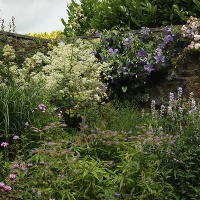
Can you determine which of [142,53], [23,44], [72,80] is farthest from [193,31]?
[23,44]

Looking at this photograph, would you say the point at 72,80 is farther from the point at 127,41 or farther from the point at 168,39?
the point at 168,39

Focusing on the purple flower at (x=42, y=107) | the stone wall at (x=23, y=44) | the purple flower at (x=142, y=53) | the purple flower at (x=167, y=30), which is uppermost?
the purple flower at (x=167, y=30)

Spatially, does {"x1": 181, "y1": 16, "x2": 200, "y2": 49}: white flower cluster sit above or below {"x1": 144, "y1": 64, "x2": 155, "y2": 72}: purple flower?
above

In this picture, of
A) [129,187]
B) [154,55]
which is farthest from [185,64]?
[129,187]

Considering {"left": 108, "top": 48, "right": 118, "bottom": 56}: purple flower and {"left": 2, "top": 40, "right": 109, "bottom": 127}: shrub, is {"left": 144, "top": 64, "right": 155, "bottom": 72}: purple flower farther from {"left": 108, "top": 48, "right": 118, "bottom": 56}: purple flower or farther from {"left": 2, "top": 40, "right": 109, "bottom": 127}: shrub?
{"left": 2, "top": 40, "right": 109, "bottom": 127}: shrub

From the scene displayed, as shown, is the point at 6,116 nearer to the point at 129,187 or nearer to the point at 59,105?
the point at 59,105

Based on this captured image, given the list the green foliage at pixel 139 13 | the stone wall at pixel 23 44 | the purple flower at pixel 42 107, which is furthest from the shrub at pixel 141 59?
the purple flower at pixel 42 107

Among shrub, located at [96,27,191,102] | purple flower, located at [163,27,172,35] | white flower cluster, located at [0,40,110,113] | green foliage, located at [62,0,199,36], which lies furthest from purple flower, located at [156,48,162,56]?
white flower cluster, located at [0,40,110,113]

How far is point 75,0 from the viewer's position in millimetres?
11961

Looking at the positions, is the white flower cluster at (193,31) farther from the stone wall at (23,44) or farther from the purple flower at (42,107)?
the purple flower at (42,107)

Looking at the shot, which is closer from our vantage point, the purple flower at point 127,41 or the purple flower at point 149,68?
the purple flower at point 149,68

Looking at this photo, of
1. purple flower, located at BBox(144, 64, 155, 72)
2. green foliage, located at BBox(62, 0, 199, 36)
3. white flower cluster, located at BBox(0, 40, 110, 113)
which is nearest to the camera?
white flower cluster, located at BBox(0, 40, 110, 113)

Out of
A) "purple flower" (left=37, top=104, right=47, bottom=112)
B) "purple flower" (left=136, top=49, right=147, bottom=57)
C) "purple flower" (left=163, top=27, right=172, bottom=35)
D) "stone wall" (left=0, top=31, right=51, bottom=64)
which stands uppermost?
"purple flower" (left=163, top=27, right=172, bottom=35)

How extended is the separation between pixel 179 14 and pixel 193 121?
Result: 4.83 meters
